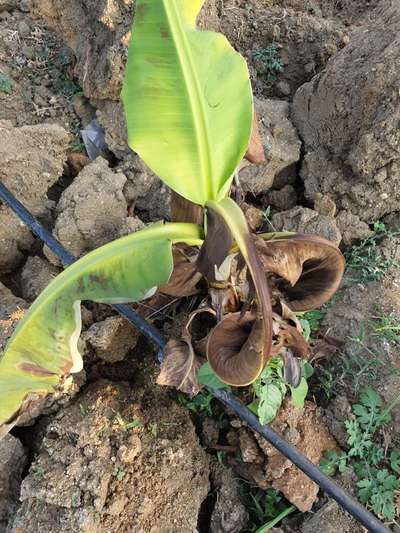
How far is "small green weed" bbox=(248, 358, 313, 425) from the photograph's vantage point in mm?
1462

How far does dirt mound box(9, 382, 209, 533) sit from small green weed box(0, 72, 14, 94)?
129 centimetres

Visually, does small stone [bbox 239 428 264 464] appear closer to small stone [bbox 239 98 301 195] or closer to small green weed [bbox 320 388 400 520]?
small green weed [bbox 320 388 400 520]

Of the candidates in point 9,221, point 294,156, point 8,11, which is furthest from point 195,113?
point 8,11

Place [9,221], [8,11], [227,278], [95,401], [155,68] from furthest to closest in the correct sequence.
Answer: [8,11]
[9,221]
[95,401]
[227,278]
[155,68]

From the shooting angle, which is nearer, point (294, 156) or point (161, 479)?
point (161, 479)

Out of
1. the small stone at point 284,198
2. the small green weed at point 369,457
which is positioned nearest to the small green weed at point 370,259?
the small stone at point 284,198

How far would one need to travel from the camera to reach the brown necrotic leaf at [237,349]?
4.11ft

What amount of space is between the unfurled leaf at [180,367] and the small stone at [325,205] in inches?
28.7

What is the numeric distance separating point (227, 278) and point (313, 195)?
66 centimetres

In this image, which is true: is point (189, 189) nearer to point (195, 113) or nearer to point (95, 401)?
point (195, 113)

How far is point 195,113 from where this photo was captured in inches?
45.8

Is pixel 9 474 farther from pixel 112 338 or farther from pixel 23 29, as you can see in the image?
pixel 23 29

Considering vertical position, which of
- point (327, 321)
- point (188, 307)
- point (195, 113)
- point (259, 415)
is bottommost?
point (327, 321)

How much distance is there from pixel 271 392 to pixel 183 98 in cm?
84
